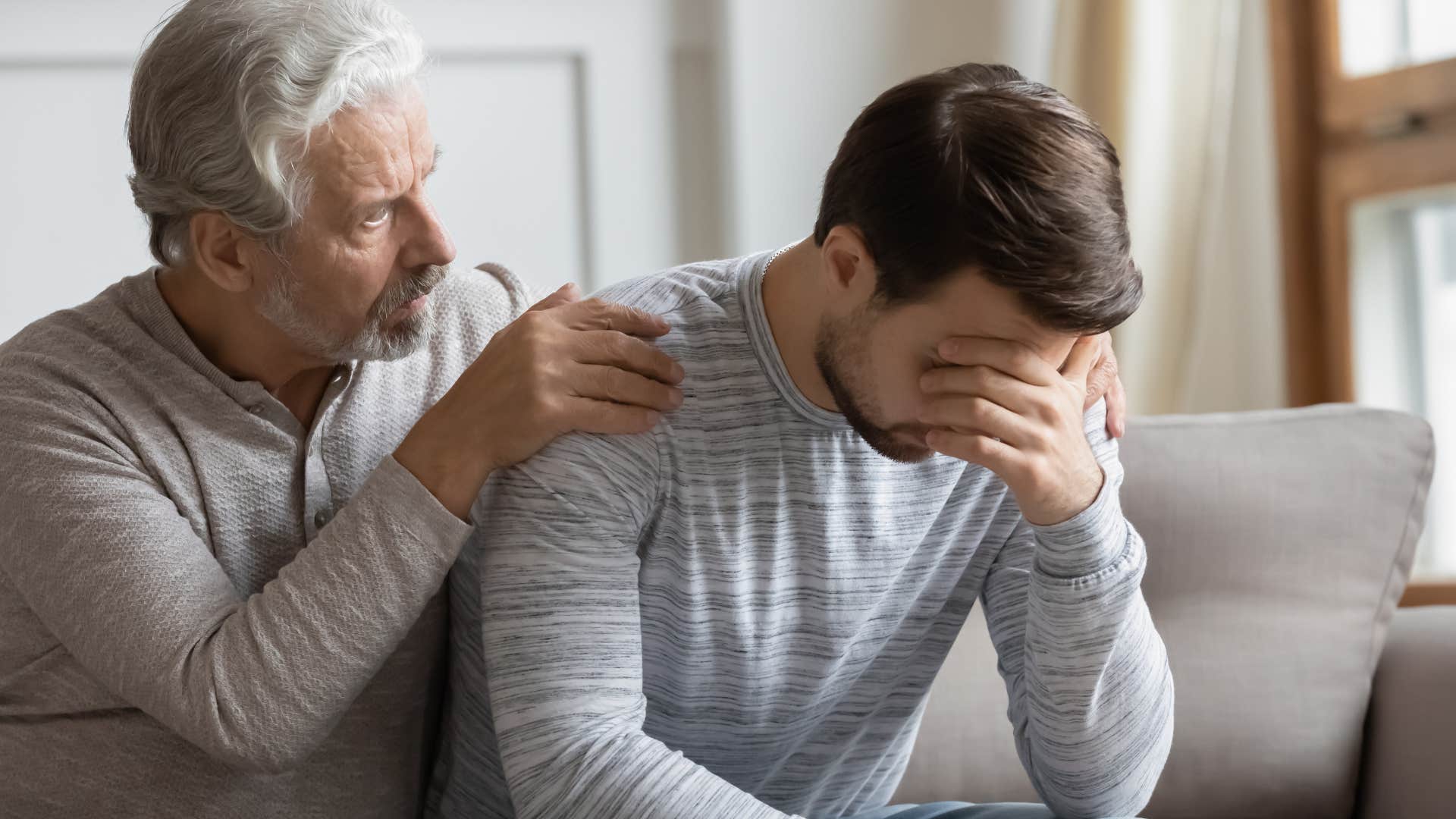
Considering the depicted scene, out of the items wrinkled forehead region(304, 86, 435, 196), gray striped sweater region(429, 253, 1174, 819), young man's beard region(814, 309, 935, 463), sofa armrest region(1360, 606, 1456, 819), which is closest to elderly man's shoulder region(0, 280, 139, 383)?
wrinkled forehead region(304, 86, 435, 196)

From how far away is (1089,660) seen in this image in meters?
1.21

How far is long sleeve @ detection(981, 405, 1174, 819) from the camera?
1197mm

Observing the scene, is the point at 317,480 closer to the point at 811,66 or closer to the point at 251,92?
the point at 251,92

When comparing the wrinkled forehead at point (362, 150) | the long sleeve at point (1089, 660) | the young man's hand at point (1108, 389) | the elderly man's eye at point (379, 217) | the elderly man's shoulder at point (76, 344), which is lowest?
the long sleeve at point (1089, 660)

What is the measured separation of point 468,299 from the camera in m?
1.53

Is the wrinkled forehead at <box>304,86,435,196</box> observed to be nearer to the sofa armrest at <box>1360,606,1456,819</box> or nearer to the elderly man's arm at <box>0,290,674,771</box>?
the elderly man's arm at <box>0,290,674,771</box>

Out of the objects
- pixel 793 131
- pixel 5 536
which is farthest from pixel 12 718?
pixel 793 131

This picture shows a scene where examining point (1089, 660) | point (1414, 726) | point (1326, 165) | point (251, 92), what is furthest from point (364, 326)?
point (1326, 165)

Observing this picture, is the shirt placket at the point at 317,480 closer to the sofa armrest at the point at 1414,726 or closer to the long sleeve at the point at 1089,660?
the long sleeve at the point at 1089,660

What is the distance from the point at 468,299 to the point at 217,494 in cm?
34

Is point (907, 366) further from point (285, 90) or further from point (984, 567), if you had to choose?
point (285, 90)

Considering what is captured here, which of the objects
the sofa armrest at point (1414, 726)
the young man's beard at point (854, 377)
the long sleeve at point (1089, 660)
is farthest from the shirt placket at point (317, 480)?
the sofa armrest at point (1414, 726)

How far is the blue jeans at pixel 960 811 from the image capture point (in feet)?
4.37

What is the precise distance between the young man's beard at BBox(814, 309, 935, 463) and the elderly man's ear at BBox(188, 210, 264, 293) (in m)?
0.55
